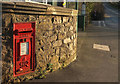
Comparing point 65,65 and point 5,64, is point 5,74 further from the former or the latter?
point 65,65

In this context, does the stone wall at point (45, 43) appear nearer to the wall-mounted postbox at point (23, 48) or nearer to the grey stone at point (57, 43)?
the grey stone at point (57, 43)

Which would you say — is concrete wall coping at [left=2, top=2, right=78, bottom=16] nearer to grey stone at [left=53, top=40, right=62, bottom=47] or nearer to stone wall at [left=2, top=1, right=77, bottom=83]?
stone wall at [left=2, top=1, right=77, bottom=83]

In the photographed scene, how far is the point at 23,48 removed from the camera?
4473mm

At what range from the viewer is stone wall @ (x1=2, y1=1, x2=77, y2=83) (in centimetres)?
410

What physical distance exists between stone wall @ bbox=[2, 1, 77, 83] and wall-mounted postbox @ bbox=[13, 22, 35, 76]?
106mm

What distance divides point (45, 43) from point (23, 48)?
0.77 metres

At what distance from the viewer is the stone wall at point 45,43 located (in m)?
4.10

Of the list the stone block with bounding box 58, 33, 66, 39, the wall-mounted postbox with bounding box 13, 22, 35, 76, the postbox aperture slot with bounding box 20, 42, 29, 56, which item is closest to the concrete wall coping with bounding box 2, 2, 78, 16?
the wall-mounted postbox with bounding box 13, 22, 35, 76

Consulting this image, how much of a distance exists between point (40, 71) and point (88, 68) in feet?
6.20

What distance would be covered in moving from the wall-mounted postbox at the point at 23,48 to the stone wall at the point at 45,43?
106 millimetres

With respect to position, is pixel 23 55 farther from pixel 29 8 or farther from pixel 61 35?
pixel 61 35

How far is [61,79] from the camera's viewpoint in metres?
4.86

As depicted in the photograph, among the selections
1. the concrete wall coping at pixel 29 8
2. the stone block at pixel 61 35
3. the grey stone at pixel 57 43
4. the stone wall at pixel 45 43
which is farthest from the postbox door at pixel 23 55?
the stone block at pixel 61 35

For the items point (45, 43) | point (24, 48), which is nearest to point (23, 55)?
point (24, 48)
